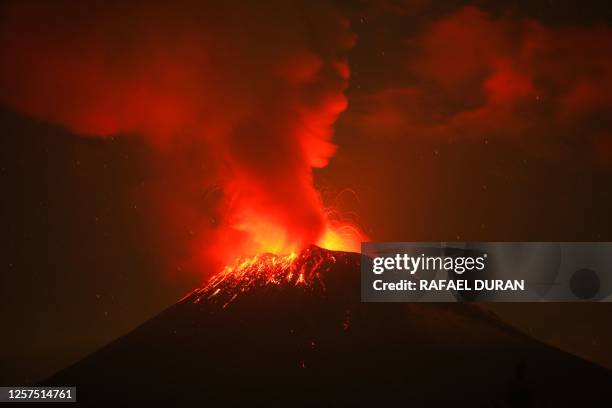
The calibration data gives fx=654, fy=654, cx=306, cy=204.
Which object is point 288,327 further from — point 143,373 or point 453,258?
point 453,258

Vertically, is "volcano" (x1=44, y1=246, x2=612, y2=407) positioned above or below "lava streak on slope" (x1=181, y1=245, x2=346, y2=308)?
below

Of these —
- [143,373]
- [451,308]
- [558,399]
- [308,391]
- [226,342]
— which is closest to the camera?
A: [558,399]

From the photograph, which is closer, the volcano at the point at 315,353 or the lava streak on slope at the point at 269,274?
the volcano at the point at 315,353

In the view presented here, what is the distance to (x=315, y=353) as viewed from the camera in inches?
2699

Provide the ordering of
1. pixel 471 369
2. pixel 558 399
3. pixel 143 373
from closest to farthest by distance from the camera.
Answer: pixel 558 399, pixel 471 369, pixel 143 373

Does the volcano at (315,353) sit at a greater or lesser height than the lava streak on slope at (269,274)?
lesser

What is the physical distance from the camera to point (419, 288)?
9206 centimetres

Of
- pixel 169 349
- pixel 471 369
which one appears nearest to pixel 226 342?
pixel 169 349

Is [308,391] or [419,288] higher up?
[419,288]

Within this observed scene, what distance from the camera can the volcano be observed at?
57.5 metres

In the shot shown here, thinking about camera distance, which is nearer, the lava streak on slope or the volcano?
the volcano

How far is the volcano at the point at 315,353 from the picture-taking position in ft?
189

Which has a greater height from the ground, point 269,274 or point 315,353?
point 269,274

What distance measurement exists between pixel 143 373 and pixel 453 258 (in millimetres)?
42432
